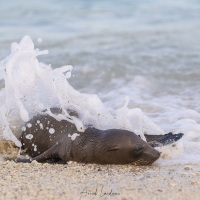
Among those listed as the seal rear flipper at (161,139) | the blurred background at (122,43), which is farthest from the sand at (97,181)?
the blurred background at (122,43)

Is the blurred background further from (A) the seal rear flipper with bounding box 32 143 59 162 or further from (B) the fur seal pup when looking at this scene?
(A) the seal rear flipper with bounding box 32 143 59 162

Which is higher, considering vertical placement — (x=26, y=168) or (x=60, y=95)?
(x=60, y=95)

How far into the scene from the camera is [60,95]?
6133 millimetres

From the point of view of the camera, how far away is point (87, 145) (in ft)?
18.2

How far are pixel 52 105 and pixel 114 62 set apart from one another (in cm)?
466

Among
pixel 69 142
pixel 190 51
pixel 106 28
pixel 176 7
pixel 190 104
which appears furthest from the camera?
pixel 176 7

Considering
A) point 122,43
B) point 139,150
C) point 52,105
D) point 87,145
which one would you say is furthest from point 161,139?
point 122,43

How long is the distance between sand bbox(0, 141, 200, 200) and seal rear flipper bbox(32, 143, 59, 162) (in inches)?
3.1

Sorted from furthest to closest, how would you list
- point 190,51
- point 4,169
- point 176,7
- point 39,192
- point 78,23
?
point 176,7 → point 78,23 → point 190,51 → point 4,169 → point 39,192

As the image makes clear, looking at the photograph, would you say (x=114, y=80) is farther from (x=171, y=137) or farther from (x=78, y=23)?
(x=78, y=23)

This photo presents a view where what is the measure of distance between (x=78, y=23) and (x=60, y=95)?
9.81 meters

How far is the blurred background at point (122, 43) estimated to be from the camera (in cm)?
894

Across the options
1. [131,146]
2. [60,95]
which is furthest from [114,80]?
[131,146]

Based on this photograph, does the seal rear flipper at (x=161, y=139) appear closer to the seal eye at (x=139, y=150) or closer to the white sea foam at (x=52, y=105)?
the white sea foam at (x=52, y=105)
